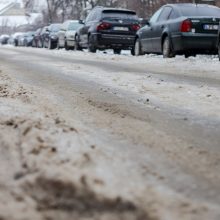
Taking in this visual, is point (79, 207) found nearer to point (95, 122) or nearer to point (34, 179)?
point (34, 179)

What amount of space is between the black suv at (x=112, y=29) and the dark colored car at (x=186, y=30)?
440 centimetres

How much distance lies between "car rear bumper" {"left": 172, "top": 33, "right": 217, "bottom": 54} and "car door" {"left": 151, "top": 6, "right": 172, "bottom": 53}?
1.01 metres

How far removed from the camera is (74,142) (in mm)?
2957

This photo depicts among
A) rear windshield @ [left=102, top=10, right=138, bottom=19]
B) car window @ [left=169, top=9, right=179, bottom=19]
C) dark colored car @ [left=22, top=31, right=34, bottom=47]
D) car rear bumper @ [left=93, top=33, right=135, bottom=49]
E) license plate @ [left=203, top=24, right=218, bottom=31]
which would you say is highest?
rear windshield @ [left=102, top=10, right=138, bottom=19]

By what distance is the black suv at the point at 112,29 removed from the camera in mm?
19109

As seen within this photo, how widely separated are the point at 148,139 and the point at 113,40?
15831 millimetres

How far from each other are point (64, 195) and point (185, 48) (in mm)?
11343

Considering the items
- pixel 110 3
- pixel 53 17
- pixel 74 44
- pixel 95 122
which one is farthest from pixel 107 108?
pixel 53 17

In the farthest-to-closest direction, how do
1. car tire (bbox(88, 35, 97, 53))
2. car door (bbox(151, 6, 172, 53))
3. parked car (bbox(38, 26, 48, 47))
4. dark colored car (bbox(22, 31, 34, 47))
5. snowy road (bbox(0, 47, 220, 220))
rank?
dark colored car (bbox(22, 31, 34, 47))
parked car (bbox(38, 26, 48, 47))
car tire (bbox(88, 35, 97, 53))
car door (bbox(151, 6, 172, 53))
snowy road (bbox(0, 47, 220, 220))

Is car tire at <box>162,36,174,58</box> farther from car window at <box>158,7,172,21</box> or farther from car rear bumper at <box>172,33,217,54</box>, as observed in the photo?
car window at <box>158,7,172,21</box>

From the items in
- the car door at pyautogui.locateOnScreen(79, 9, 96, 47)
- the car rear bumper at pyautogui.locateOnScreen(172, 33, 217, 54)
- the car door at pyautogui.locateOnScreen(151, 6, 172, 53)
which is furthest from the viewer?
the car door at pyautogui.locateOnScreen(79, 9, 96, 47)

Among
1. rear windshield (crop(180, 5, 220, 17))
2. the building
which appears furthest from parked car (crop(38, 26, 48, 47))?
the building

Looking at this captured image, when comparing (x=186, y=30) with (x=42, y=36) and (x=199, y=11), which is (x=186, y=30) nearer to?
(x=199, y=11)

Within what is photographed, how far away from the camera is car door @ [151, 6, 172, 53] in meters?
14.3
